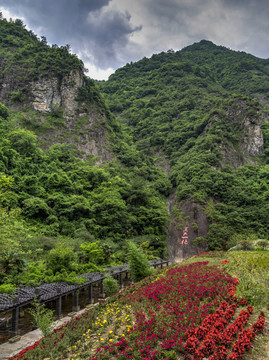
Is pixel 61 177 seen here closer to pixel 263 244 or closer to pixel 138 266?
pixel 138 266

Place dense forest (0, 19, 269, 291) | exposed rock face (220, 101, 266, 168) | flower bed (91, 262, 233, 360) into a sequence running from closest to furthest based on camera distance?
flower bed (91, 262, 233, 360)
dense forest (0, 19, 269, 291)
exposed rock face (220, 101, 266, 168)

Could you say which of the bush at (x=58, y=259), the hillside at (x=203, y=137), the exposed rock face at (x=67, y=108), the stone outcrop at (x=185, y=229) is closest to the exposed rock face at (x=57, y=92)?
the exposed rock face at (x=67, y=108)

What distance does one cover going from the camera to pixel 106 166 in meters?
55.8

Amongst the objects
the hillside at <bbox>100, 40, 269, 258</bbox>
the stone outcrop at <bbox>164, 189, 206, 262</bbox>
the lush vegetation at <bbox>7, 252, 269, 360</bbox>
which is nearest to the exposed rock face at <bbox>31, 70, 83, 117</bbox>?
the hillside at <bbox>100, 40, 269, 258</bbox>

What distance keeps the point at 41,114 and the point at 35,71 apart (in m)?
13.4

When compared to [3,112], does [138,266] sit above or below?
below

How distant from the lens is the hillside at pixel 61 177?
2081cm

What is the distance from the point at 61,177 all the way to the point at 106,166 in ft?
52.8

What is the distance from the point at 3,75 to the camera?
61.2 m

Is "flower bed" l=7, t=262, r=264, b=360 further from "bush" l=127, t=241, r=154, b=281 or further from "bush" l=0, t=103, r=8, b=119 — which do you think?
"bush" l=0, t=103, r=8, b=119

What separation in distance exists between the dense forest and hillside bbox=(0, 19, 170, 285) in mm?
197

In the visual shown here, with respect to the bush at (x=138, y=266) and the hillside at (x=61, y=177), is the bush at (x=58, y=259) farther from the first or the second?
the bush at (x=138, y=266)

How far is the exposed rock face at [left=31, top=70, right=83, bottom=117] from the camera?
5953cm

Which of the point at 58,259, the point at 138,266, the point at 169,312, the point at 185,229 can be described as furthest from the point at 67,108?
the point at 169,312
